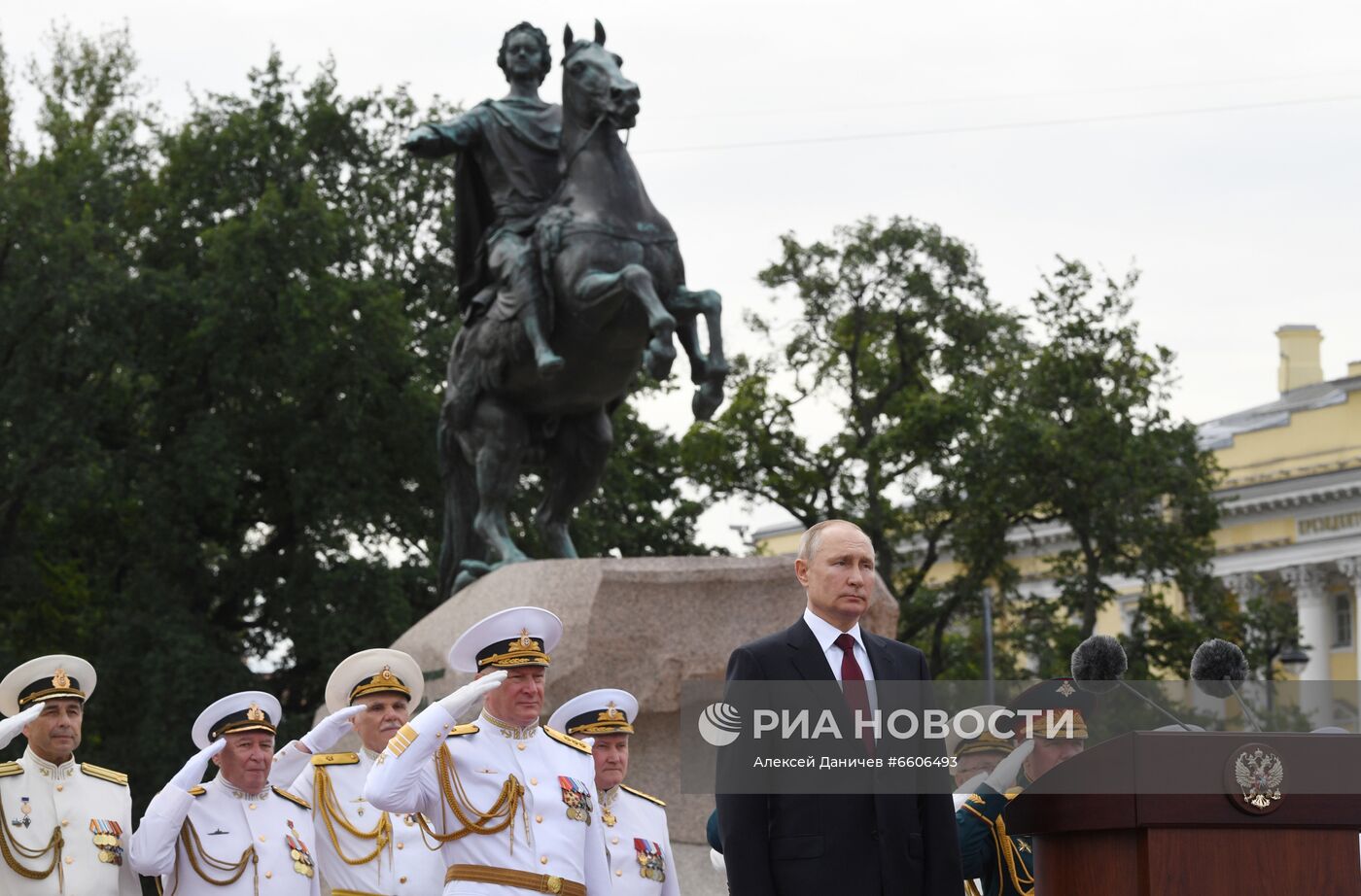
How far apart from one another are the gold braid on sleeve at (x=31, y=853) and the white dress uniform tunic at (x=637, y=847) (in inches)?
73.3

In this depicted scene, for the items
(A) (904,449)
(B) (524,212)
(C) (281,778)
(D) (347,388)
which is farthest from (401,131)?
(C) (281,778)

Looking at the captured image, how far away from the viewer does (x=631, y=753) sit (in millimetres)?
11531

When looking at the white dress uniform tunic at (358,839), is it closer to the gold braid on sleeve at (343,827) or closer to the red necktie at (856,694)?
the gold braid on sleeve at (343,827)

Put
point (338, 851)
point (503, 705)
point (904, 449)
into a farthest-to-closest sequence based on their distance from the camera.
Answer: point (904, 449) → point (338, 851) → point (503, 705)

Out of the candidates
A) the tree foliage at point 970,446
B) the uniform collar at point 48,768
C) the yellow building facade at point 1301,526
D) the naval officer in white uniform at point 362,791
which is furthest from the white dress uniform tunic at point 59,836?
the yellow building facade at point 1301,526

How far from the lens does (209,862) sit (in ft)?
25.8

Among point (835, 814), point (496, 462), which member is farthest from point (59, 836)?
point (496, 462)

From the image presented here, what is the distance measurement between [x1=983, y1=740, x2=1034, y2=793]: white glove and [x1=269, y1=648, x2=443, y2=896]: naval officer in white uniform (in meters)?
2.88

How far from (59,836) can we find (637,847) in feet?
6.51

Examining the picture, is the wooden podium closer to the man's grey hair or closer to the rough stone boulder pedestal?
the man's grey hair

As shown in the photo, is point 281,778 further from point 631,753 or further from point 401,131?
point 401,131

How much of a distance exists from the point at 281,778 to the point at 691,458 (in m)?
25.6

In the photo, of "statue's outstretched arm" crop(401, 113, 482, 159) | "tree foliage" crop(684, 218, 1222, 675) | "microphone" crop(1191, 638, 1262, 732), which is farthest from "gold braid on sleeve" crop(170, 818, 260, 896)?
"tree foliage" crop(684, 218, 1222, 675)

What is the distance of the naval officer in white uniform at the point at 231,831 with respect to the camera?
7832mm
